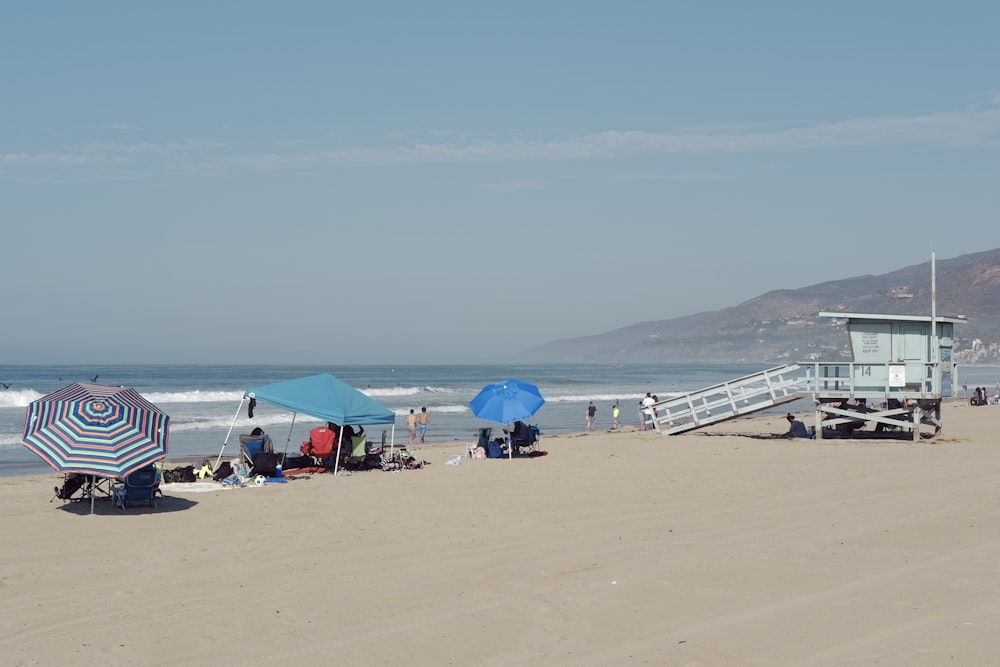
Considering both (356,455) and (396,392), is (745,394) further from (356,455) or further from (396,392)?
(396,392)

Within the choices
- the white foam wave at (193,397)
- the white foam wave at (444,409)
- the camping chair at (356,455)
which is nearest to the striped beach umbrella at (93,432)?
the camping chair at (356,455)

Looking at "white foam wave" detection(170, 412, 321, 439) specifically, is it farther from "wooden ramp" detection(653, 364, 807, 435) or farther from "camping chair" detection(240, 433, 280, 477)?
"camping chair" detection(240, 433, 280, 477)

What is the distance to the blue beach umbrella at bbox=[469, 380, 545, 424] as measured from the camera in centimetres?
1855

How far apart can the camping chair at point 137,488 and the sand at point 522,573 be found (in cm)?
23

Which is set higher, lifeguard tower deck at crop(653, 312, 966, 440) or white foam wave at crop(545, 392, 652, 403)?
lifeguard tower deck at crop(653, 312, 966, 440)

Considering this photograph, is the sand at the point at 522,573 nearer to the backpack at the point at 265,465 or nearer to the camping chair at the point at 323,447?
the backpack at the point at 265,465

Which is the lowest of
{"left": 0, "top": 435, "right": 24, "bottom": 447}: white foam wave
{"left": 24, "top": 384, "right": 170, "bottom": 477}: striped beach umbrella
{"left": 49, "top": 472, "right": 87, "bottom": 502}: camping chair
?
{"left": 0, "top": 435, "right": 24, "bottom": 447}: white foam wave

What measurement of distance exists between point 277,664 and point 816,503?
26.1ft

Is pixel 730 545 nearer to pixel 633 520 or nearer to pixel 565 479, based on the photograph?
pixel 633 520

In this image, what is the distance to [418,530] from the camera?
427 inches

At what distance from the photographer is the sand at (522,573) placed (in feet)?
21.1

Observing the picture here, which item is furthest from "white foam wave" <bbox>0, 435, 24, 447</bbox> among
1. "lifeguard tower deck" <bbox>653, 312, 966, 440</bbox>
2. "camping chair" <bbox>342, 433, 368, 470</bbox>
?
"lifeguard tower deck" <bbox>653, 312, 966, 440</bbox>

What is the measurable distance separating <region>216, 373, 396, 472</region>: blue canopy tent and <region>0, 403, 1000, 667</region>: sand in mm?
1386

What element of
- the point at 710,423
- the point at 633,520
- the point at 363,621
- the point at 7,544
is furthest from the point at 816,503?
the point at 710,423
